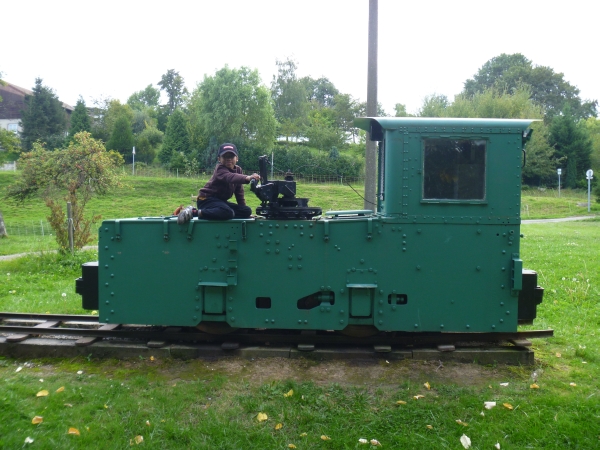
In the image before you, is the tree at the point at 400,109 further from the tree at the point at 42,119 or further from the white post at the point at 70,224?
the white post at the point at 70,224

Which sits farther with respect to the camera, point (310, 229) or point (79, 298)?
point (79, 298)

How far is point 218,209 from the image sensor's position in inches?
225

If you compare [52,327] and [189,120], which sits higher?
[189,120]

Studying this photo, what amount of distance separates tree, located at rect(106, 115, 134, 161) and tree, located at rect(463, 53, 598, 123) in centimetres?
4196

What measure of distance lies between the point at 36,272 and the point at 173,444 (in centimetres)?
865

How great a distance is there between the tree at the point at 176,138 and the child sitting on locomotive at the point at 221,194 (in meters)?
44.1

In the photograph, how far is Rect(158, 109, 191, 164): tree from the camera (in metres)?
48.9

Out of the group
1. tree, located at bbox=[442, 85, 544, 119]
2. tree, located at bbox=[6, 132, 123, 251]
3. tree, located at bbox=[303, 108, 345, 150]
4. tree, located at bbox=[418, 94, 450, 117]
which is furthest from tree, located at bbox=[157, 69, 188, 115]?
tree, located at bbox=[6, 132, 123, 251]

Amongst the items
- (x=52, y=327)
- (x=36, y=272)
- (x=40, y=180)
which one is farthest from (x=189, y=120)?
(x=52, y=327)

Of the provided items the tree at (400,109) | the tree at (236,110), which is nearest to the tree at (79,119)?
the tree at (236,110)

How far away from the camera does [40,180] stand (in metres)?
26.7

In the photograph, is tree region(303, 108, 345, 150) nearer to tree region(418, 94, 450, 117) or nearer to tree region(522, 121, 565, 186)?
tree region(418, 94, 450, 117)

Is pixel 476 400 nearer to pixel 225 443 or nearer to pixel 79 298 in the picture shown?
pixel 225 443

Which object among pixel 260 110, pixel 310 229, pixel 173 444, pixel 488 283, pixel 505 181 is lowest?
pixel 173 444
